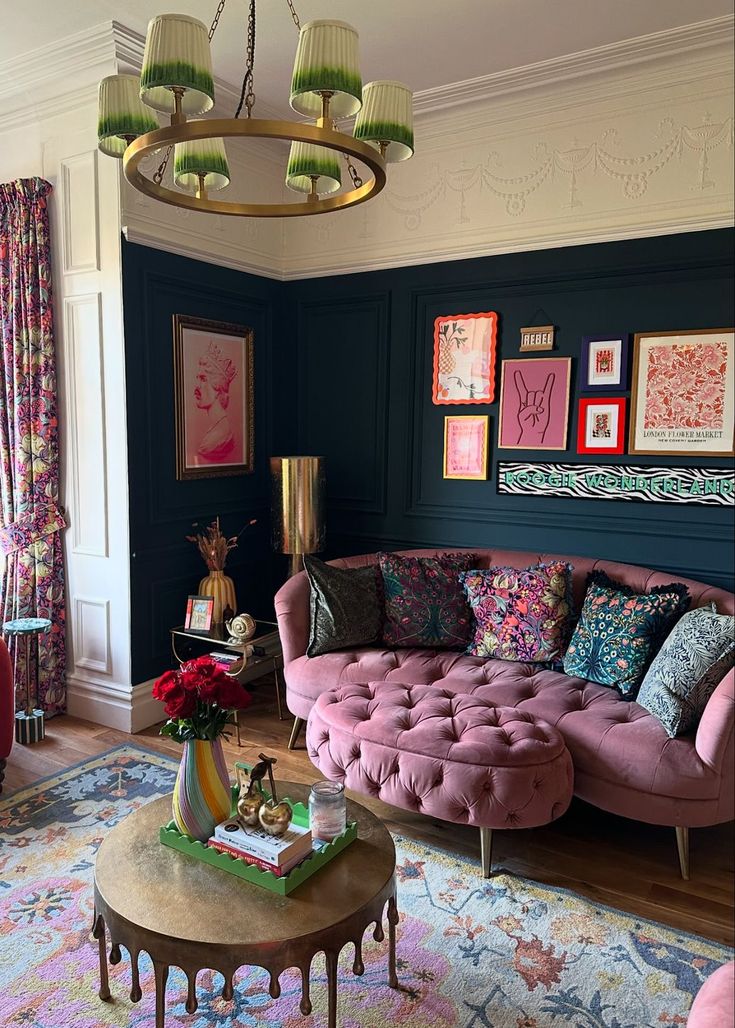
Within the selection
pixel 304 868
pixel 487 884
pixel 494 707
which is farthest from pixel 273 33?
pixel 487 884

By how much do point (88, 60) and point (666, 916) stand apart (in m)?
4.09

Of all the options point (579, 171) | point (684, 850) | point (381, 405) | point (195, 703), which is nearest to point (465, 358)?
point (381, 405)

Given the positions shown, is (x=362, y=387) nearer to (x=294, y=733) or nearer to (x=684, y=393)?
(x=684, y=393)

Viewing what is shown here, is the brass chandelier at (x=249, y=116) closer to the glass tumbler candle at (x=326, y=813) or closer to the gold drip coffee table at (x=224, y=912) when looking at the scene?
the glass tumbler candle at (x=326, y=813)

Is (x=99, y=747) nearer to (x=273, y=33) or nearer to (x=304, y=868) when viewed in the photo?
(x=304, y=868)

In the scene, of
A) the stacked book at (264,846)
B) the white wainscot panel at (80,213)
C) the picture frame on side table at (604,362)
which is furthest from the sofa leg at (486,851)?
the white wainscot panel at (80,213)

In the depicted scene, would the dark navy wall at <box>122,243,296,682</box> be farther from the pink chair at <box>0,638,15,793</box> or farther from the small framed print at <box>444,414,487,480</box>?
the small framed print at <box>444,414,487,480</box>

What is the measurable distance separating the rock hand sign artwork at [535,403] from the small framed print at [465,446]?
12cm

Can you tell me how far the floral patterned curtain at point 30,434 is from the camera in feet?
12.1

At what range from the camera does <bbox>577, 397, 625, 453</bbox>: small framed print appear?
11.8ft

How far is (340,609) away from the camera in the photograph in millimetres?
3541

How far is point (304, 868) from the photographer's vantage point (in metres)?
1.83

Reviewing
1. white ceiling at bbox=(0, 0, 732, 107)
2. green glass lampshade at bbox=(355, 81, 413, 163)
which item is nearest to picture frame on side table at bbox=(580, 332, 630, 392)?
white ceiling at bbox=(0, 0, 732, 107)

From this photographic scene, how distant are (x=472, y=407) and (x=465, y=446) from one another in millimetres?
213
